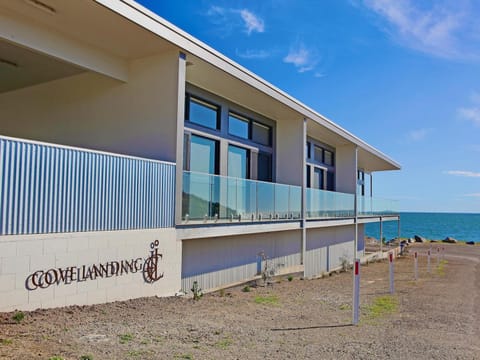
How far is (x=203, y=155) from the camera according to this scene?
529 inches

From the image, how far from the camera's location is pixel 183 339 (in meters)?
6.23

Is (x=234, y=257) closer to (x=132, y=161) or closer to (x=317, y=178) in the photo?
(x=132, y=161)

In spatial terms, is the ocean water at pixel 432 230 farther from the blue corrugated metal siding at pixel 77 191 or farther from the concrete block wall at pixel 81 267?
the blue corrugated metal siding at pixel 77 191

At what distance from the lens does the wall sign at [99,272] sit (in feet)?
22.6

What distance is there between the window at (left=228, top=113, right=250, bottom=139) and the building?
76mm

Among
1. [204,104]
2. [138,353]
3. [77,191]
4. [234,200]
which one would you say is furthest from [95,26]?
[138,353]

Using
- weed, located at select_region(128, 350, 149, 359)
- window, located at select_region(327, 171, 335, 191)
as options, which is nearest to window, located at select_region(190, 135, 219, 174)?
weed, located at select_region(128, 350, 149, 359)

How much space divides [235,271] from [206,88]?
5.75 m

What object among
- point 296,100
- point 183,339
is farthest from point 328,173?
point 183,339

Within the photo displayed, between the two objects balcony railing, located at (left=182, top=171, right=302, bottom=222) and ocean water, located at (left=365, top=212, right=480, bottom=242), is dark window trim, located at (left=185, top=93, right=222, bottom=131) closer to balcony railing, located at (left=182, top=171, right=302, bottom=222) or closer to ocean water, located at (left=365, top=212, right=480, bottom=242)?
balcony railing, located at (left=182, top=171, right=302, bottom=222)

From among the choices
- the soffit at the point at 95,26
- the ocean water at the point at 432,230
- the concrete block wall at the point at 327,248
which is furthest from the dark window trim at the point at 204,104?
the ocean water at the point at 432,230

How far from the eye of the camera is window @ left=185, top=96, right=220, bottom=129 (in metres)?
13.0

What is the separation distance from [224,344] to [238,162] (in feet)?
32.4

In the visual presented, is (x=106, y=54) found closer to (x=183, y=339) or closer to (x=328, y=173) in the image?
(x=183, y=339)
